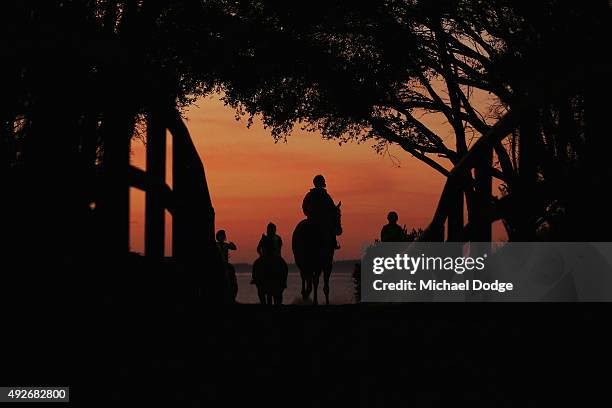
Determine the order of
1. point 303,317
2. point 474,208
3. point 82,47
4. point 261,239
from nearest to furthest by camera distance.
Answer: point 82,47 < point 303,317 < point 474,208 < point 261,239

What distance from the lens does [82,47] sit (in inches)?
280

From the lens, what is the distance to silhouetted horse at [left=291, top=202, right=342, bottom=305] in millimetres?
18766

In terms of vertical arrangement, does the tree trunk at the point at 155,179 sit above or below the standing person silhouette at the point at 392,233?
below

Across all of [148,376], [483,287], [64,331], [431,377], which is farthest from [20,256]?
[483,287]

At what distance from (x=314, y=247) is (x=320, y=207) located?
0.72 meters

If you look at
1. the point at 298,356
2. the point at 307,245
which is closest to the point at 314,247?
the point at 307,245

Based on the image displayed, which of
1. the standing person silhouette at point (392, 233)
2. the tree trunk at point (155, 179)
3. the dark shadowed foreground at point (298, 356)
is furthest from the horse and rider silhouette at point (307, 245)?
the dark shadowed foreground at point (298, 356)

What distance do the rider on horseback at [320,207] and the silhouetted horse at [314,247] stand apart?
9 centimetres

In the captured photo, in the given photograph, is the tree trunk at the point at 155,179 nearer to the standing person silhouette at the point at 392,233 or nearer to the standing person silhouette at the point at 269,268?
the standing person silhouette at the point at 269,268

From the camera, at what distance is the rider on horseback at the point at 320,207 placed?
18.5 m

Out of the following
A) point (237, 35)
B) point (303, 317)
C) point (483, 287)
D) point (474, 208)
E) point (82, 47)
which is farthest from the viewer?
point (237, 35)

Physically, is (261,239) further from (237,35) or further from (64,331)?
(64,331)

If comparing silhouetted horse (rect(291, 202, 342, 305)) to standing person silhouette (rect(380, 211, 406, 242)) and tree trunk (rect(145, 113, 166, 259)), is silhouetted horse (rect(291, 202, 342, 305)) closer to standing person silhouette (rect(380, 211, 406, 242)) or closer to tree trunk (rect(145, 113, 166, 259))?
standing person silhouette (rect(380, 211, 406, 242))

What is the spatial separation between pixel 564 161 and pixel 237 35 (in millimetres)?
6116
